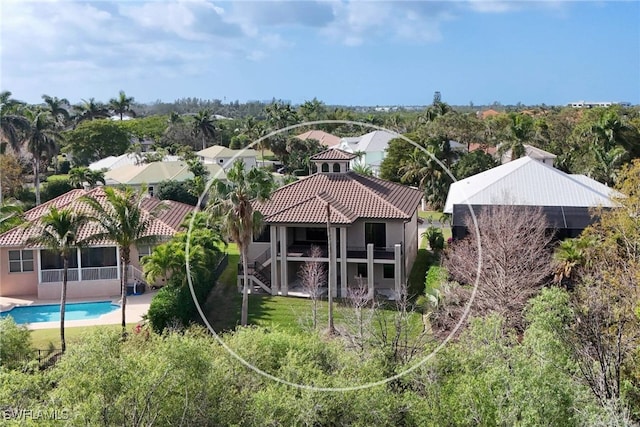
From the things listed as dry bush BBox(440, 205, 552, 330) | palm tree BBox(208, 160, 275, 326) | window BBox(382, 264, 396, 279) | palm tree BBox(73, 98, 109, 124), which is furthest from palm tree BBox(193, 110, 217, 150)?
palm tree BBox(208, 160, 275, 326)

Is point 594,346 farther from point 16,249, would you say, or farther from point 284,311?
point 16,249

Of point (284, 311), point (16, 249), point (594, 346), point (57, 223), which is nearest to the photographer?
point (594, 346)

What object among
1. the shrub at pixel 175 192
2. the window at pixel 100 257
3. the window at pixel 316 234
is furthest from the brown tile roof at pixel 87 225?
the shrub at pixel 175 192

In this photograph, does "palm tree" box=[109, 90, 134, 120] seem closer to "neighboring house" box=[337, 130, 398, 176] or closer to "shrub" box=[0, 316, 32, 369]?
"neighboring house" box=[337, 130, 398, 176]

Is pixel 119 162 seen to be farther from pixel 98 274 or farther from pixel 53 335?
pixel 53 335

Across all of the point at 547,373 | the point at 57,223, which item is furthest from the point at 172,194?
the point at 547,373
